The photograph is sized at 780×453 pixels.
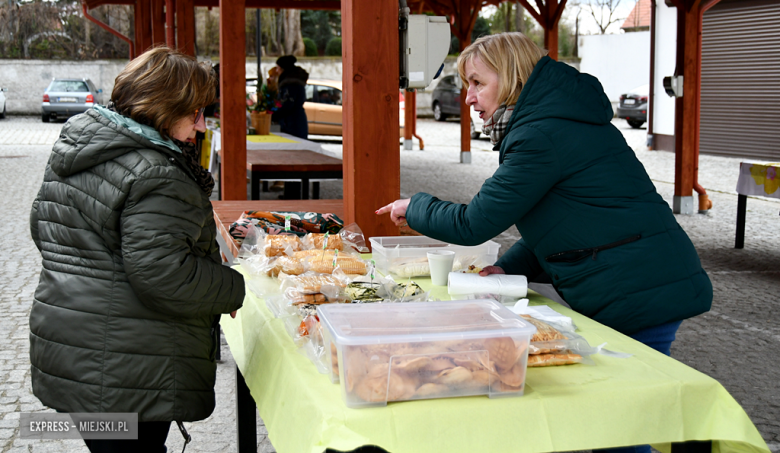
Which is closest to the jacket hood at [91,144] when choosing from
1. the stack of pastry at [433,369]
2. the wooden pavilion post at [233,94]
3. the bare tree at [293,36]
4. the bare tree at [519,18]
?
the stack of pastry at [433,369]

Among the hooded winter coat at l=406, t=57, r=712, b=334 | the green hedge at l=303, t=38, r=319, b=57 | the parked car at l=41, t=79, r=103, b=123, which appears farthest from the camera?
the green hedge at l=303, t=38, r=319, b=57

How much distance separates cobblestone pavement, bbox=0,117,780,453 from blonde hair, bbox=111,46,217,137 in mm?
1756

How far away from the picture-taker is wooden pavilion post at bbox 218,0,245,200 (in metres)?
6.19

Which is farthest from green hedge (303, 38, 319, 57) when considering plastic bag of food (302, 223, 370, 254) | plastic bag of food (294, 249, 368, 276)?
plastic bag of food (294, 249, 368, 276)

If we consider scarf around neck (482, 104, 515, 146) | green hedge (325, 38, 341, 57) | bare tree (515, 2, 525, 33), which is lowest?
scarf around neck (482, 104, 515, 146)

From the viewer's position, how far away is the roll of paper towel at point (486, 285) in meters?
2.28

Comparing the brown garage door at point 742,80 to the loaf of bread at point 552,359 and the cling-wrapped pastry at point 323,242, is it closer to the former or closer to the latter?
the cling-wrapped pastry at point 323,242

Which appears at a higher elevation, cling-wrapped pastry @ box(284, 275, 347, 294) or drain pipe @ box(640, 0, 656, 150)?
drain pipe @ box(640, 0, 656, 150)

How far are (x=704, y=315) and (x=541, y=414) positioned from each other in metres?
4.30

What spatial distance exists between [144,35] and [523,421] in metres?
15.4

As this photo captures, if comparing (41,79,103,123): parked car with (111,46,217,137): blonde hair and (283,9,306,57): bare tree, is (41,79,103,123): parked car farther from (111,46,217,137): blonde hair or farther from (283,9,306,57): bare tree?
(111,46,217,137): blonde hair

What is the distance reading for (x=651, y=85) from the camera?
16.8m

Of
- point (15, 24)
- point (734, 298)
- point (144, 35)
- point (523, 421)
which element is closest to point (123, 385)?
point (523, 421)

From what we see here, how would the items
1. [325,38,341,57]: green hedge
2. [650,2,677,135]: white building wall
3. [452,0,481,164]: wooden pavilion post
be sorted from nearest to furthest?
[452,0,481,164]: wooden pavilion post, [650,2,677,135]: white building wall, [325,38,341,57]: green hedge
